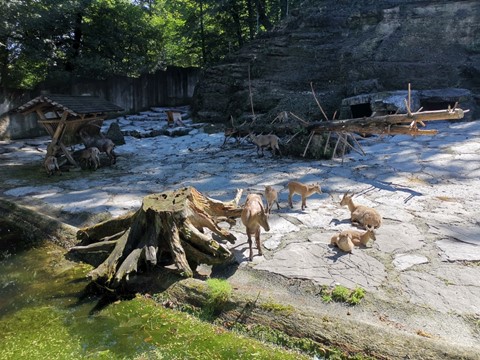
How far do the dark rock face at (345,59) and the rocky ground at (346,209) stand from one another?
8.07 ft

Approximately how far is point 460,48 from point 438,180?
29.3 feet

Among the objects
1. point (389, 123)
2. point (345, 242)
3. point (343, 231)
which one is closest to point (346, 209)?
point (343, 231)

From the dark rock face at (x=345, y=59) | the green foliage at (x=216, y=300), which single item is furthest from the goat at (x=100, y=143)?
the green foliage at (x=216, y=300)

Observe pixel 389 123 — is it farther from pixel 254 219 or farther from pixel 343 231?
pixel 254 219

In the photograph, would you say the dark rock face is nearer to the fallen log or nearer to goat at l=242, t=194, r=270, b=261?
the fallen log

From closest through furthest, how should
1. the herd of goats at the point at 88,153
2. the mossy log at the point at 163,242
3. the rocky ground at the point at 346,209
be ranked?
the rocky ground at the point at 346,209, the mossy log at the point at 163,242, the herd of goats at the point at 88,153

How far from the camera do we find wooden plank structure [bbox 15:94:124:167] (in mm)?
8953

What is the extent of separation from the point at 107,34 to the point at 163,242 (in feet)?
52.0

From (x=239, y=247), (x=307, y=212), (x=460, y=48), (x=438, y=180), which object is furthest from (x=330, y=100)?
(x=239, y=247)

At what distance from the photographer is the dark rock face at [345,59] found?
13.4m

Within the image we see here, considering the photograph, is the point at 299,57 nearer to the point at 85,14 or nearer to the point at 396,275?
the point at 85,14

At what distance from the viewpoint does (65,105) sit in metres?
Result: 8.92

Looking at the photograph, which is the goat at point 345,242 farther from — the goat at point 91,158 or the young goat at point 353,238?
the goat at point 91,158

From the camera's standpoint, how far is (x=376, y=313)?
326 cm
